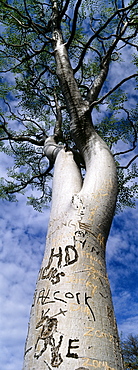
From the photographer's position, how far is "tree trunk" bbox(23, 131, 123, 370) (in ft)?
3.63

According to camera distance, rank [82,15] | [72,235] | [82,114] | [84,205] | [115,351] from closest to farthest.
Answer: [115,351]
[72,235]
[84,205]
[82,114]
[82,15]

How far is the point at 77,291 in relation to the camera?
1.30 meters

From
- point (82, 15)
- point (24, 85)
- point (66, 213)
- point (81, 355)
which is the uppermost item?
point (82, 15)

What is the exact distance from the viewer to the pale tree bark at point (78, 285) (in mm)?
1110

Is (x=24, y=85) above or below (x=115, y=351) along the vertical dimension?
above

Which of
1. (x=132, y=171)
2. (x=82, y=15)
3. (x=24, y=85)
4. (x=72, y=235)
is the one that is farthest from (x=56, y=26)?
(x=72, y=235)

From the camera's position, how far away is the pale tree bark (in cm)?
111

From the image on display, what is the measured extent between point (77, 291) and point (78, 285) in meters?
0.03

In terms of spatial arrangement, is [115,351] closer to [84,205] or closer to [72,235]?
[72,235]

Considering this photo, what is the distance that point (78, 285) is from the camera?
1327 mm

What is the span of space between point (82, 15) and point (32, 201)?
444cm

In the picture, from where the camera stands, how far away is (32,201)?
6988mm

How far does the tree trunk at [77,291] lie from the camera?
1107 mm

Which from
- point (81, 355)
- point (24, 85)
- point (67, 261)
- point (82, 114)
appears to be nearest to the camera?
point (81, 355)
